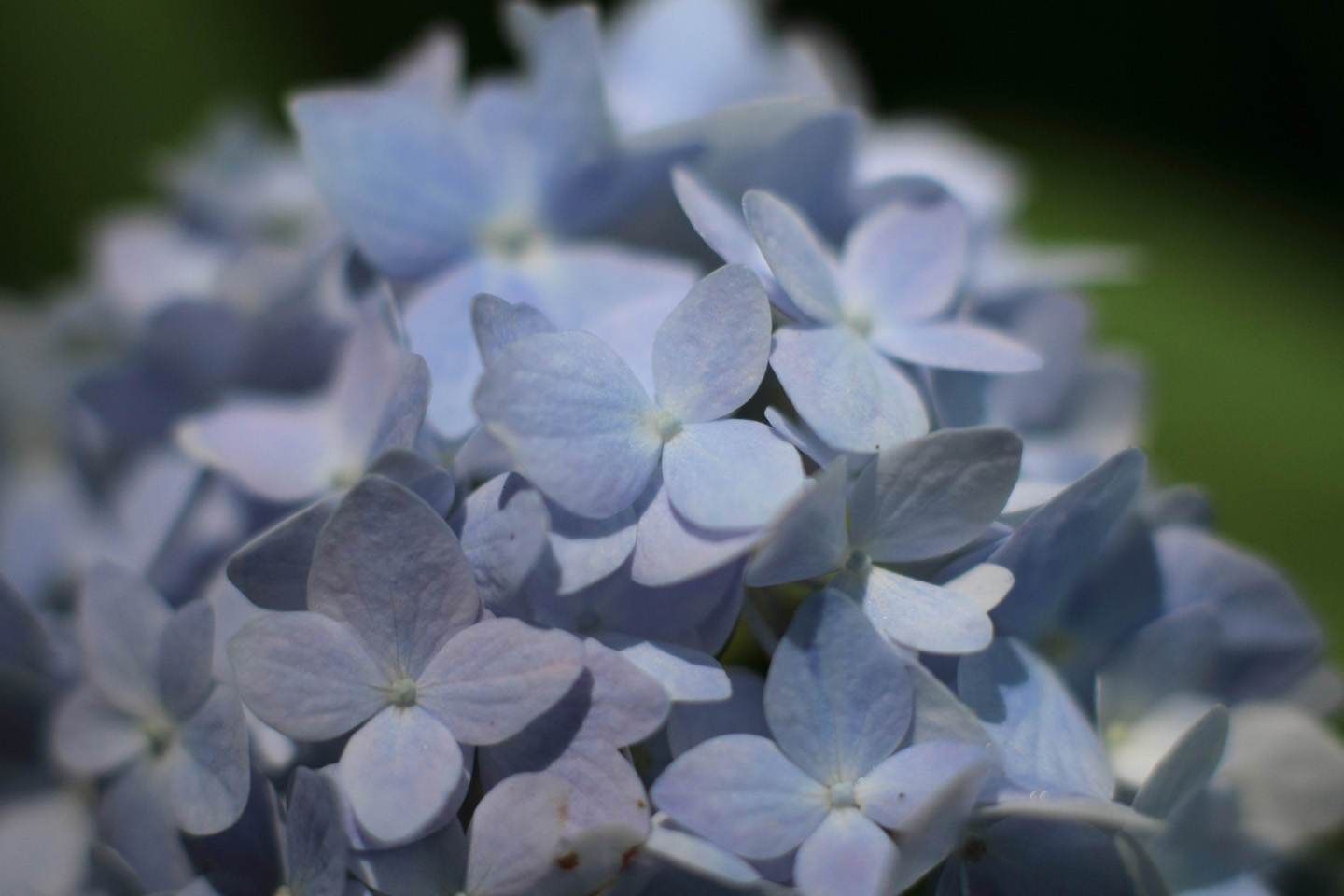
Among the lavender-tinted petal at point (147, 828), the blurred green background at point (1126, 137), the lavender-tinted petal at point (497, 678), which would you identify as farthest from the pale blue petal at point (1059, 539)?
the blurred green background at point (1126, 137)

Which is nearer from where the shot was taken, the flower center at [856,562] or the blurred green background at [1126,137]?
the flower center at [856,562]

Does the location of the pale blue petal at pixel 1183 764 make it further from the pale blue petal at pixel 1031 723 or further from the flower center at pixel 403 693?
the flower center at pixel 403 693

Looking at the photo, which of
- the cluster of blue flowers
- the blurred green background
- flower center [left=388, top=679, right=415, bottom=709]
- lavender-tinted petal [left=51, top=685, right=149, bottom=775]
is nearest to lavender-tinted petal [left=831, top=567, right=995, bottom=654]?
the cluster of blue flowers

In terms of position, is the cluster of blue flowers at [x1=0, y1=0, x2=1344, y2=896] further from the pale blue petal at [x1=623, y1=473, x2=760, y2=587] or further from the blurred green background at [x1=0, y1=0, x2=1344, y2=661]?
the blurred green background at [x1=0, y1=0, x2=1344, y2=661]

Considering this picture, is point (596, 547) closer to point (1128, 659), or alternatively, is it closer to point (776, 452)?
point (776, 452)

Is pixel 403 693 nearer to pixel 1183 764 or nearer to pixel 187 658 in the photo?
pixel 187 658

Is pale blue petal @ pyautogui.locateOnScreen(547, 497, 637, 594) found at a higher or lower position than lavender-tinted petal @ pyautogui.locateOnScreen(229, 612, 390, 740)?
higher

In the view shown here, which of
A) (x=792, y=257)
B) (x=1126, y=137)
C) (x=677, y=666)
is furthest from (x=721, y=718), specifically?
(x=1126, y=137)
